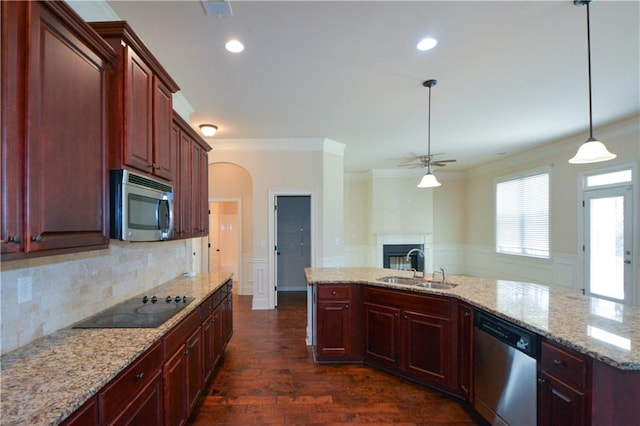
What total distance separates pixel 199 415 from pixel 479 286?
2649 mm

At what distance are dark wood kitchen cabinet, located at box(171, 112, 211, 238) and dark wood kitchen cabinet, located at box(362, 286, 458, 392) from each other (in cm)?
196

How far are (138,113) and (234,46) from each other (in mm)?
1058

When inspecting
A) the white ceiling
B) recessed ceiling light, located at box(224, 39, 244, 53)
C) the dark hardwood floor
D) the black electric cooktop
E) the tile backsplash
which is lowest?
the dark hardwood floor

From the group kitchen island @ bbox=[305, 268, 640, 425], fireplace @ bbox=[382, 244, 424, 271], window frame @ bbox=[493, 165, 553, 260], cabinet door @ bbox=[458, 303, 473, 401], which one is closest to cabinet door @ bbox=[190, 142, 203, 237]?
kitchen island @ bbox=[305, 268, 640, 425]

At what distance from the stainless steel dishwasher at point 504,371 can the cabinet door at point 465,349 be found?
0.19 ft

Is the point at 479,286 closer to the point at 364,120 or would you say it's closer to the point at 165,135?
the point at 364,120

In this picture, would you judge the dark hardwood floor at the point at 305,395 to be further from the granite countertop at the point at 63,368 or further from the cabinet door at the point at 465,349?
the granite countertop at the point at 63,368

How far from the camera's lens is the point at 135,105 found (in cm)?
185

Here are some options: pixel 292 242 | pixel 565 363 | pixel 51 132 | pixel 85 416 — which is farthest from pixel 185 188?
pixel 292 242

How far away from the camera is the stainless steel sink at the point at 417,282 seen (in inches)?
113

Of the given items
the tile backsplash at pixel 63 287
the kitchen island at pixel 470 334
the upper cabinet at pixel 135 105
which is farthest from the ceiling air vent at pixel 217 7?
the kitchen island at pixel 470 334

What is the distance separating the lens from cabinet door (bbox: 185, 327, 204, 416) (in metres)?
2.17

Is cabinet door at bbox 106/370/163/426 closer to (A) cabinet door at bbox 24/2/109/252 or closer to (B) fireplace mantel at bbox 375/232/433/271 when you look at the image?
(A) cabinet door at bbox 24/2/109/252

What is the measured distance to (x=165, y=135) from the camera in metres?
2.29
